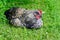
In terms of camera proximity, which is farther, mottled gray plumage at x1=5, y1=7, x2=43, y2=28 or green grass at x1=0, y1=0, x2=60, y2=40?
mottled gray plumage at x1=5, y1=7, x2=43, y2=28

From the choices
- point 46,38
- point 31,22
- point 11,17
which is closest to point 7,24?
point 11,17

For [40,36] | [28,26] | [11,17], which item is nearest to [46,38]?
[40,36]

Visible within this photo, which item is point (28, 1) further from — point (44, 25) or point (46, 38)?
point (46, 38)

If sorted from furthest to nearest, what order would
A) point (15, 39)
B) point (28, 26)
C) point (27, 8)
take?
point (27, 8), point (28, 26), point (15, 39)

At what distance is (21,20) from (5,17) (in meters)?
0.44

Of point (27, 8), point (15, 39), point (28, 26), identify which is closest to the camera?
point (15, 39)

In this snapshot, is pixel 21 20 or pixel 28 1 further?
pixel 28 1

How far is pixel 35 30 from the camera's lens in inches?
235

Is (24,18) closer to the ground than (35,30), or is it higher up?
higher up

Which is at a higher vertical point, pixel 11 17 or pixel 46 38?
pixel 11 17

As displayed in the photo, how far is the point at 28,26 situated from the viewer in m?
5.98

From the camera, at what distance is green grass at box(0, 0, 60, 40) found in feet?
18.9

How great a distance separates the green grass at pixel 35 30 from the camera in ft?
18.9

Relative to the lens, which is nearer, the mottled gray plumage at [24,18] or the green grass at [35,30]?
the green grass at [35,30]
